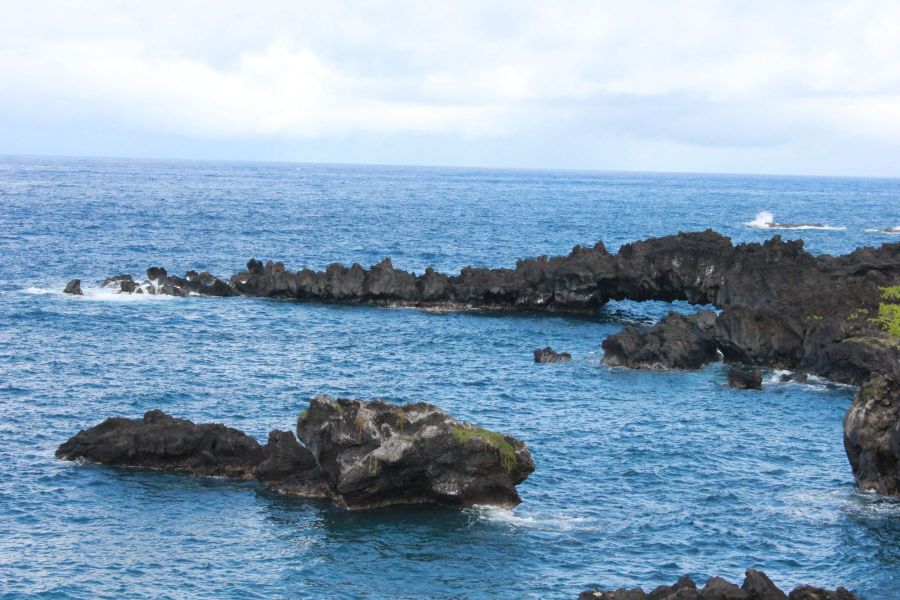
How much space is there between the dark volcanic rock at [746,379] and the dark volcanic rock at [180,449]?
31620 millimetres

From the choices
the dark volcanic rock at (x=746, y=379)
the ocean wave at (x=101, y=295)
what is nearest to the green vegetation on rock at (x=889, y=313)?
the dark volcanic rock at (x=746, y=379)

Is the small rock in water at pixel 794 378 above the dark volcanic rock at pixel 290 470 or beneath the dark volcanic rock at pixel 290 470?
above

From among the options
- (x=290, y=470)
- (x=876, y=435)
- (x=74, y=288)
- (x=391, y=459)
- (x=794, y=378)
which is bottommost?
(x=290, y=470)

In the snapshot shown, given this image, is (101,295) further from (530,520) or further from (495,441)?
(530,520)

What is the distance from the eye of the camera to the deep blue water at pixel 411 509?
38.2 metres

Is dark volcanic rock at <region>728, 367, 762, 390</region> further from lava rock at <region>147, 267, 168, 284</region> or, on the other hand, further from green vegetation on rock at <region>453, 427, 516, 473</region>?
lava rock at <region>147, 267, 168, 284</region>

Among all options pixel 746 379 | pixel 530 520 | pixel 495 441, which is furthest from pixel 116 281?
pixel 530 520

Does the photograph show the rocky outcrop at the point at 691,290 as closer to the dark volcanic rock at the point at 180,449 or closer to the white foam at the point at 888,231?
the dark volcanic rock at the point at 180,449

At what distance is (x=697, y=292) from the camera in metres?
86.9

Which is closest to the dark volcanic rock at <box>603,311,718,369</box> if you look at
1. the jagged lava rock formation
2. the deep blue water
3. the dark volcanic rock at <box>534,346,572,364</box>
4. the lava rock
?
the jagged lava rock formation

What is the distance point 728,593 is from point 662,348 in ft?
134

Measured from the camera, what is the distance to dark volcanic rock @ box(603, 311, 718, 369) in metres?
70.2

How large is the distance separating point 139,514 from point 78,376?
79.0 feet

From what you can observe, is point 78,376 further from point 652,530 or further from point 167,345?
point 652,530
